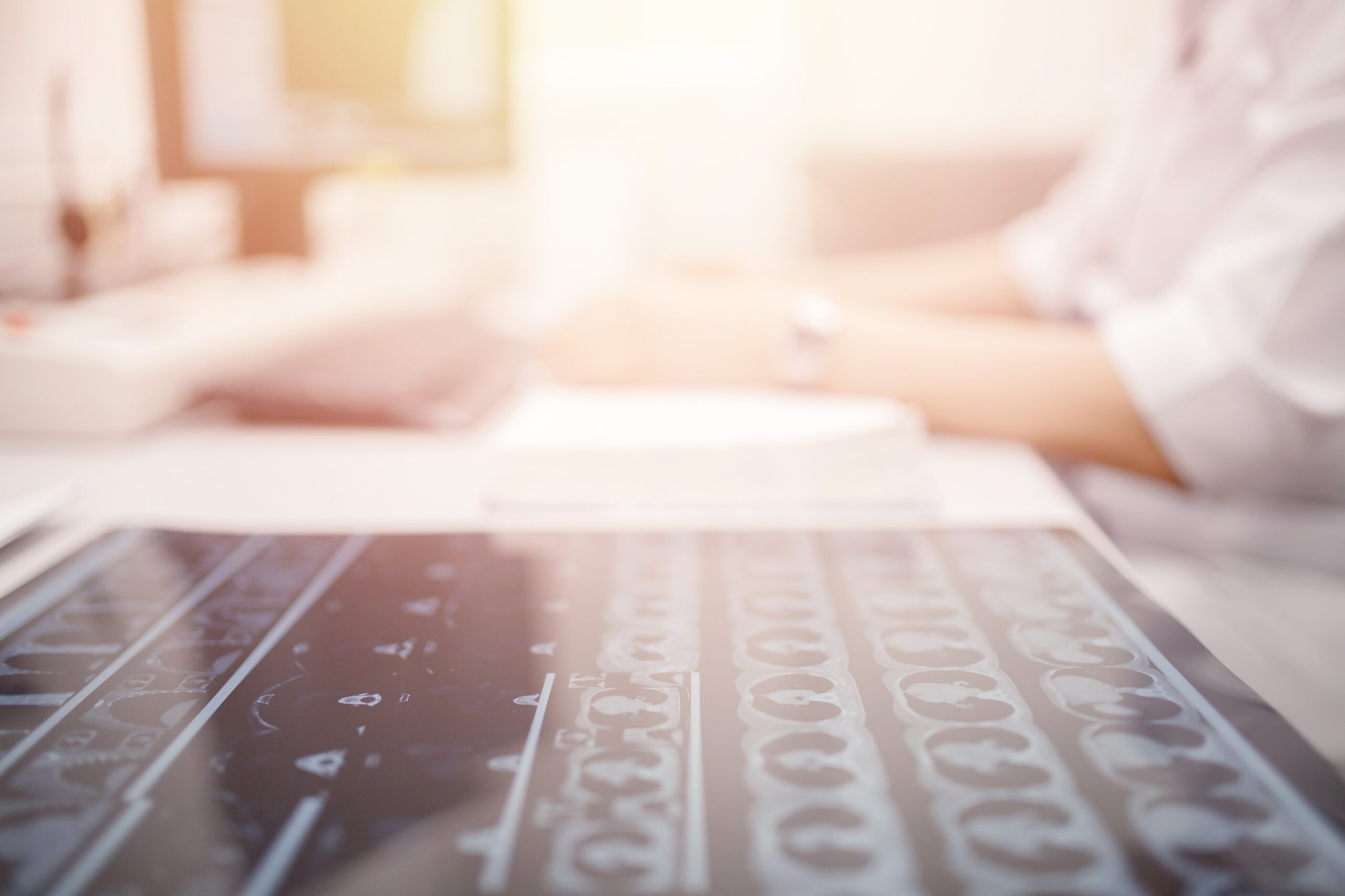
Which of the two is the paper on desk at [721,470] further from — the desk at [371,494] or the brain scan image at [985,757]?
the brain scan image at [985,757]

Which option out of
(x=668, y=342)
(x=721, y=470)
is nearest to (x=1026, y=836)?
(x=721, y=470)

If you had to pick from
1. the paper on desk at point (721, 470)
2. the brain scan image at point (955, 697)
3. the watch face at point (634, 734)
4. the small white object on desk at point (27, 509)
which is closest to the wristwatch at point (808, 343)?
the paper on desk at point (721, 470)

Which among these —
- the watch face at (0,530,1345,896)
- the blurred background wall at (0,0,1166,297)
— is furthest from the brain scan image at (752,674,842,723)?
the blurred background wall at (0,0,1166,297)

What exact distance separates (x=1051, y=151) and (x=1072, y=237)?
55 centimetres

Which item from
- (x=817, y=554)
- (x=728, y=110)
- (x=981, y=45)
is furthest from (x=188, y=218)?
(x=981, y=45)

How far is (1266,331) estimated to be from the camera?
0.54 metres

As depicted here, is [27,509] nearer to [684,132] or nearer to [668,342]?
[668,342]

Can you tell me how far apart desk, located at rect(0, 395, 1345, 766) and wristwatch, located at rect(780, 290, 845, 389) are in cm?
10

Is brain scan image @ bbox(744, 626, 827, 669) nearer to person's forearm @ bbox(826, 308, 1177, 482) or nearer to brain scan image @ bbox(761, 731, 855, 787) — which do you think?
brain scan image @ bbox(761, 731, 855, 787)

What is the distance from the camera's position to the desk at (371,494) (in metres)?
0.44

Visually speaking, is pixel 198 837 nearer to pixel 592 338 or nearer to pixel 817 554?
pixel 817 554

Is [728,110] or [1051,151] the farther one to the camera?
[1051,151]

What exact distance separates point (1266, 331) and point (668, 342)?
40 cm

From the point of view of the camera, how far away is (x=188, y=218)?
3.19ft
